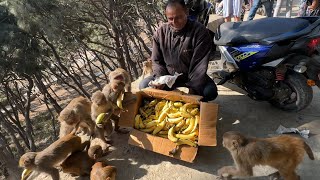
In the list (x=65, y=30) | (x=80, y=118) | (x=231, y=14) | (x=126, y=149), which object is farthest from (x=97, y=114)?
(x=65, y=30)

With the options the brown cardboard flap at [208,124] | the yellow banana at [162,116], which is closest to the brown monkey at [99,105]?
the yellow banana at [162,116]

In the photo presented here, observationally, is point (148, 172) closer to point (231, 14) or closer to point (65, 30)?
point (231, 14)

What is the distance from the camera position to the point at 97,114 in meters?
4.16

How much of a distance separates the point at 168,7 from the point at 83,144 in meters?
2.27

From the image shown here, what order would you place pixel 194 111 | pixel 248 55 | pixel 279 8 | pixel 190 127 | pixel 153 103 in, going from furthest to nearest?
pixel 279 8
pixel 248 55
pixel 153 103
pixel 194 111
pixel 190 127

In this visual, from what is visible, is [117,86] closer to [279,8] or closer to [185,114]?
[185,114]

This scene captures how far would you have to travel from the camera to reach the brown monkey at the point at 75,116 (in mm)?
4105

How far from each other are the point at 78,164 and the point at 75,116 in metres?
0.67

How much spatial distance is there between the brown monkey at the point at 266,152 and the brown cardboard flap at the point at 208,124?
0.47 meters

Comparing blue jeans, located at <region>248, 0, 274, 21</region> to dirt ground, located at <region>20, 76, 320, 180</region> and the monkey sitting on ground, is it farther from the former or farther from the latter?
the monkey sitting on ground

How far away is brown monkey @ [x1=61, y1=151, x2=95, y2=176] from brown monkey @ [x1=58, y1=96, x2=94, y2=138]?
0.48 meters

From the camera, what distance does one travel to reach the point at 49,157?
3.76m

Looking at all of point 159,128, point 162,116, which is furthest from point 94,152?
point 162,116

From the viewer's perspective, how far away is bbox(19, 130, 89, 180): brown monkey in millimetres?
3715
